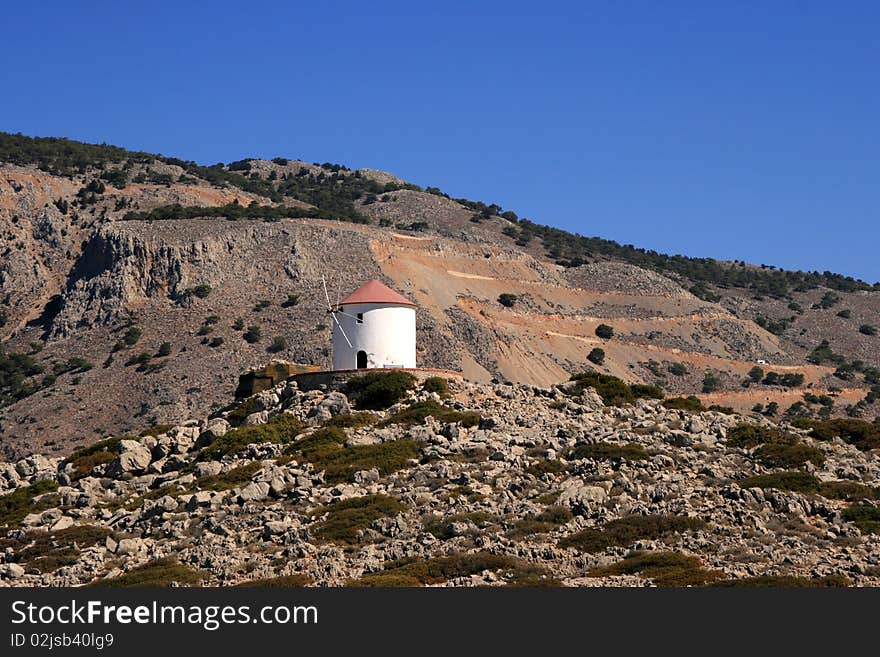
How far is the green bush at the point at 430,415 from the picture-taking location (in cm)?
4044

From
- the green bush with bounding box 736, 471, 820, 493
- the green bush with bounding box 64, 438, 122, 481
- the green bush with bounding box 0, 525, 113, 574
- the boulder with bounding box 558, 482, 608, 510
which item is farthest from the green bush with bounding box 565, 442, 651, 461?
the green bush with bounding box 64, 438, 122, 481

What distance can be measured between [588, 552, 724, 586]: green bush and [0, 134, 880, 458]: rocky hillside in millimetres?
41516

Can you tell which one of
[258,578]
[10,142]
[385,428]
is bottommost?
[258,578]

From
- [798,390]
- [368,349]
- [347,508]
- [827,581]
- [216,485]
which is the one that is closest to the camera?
[827,581]

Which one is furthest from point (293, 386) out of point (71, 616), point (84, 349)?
point (84, 349)

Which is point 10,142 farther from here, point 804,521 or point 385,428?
point 804,521

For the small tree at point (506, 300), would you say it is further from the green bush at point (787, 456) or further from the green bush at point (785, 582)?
the green bush at point (785, 582)

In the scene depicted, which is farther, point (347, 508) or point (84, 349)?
point (84, 349)

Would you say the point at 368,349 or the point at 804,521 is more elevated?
the point at 368,349

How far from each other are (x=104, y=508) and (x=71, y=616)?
15.0 m

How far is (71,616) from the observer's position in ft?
77.4

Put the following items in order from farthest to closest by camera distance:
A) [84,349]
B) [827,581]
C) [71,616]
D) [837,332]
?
[837,332]
[84,349]
[827,581]
[71,616]

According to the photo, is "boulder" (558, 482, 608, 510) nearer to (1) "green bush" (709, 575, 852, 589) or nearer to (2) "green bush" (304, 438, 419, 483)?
(2) "green bush" (304, 438, 419, 483)

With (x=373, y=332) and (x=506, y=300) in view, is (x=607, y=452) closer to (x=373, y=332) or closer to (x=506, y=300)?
(x=373, y=332)
